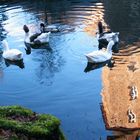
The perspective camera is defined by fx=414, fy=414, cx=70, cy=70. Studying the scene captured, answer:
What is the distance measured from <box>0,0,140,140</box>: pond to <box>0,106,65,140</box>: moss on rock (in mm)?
2150

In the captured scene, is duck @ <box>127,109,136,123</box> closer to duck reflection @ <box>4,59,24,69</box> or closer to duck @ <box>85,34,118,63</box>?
duck @ <box>85,34,118,63</box>

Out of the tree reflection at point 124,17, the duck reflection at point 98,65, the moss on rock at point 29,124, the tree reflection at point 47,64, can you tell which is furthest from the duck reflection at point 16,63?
the moss on rock at point 29,124

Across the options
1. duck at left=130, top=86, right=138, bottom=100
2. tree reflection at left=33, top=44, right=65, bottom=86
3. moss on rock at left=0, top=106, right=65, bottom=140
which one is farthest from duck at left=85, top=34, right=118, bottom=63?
moss on rock at left=0, top=106, right=65, bottom=140

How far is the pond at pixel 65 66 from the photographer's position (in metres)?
14.3

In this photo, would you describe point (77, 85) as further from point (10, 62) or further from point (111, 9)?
point (111, 9)

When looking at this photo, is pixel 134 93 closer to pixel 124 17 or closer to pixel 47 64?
pixel 47 64

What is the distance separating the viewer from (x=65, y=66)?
1841cm

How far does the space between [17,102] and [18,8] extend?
16.4 m

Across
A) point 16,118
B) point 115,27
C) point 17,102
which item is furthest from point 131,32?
point 16,118

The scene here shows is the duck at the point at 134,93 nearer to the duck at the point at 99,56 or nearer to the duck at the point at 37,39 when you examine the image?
the duck at the point at 99,56

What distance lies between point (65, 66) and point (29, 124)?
27.0 feet

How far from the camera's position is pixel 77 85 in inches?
650

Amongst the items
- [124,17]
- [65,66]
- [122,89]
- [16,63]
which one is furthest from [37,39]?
[122,89]

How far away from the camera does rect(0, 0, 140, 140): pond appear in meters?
14.3
